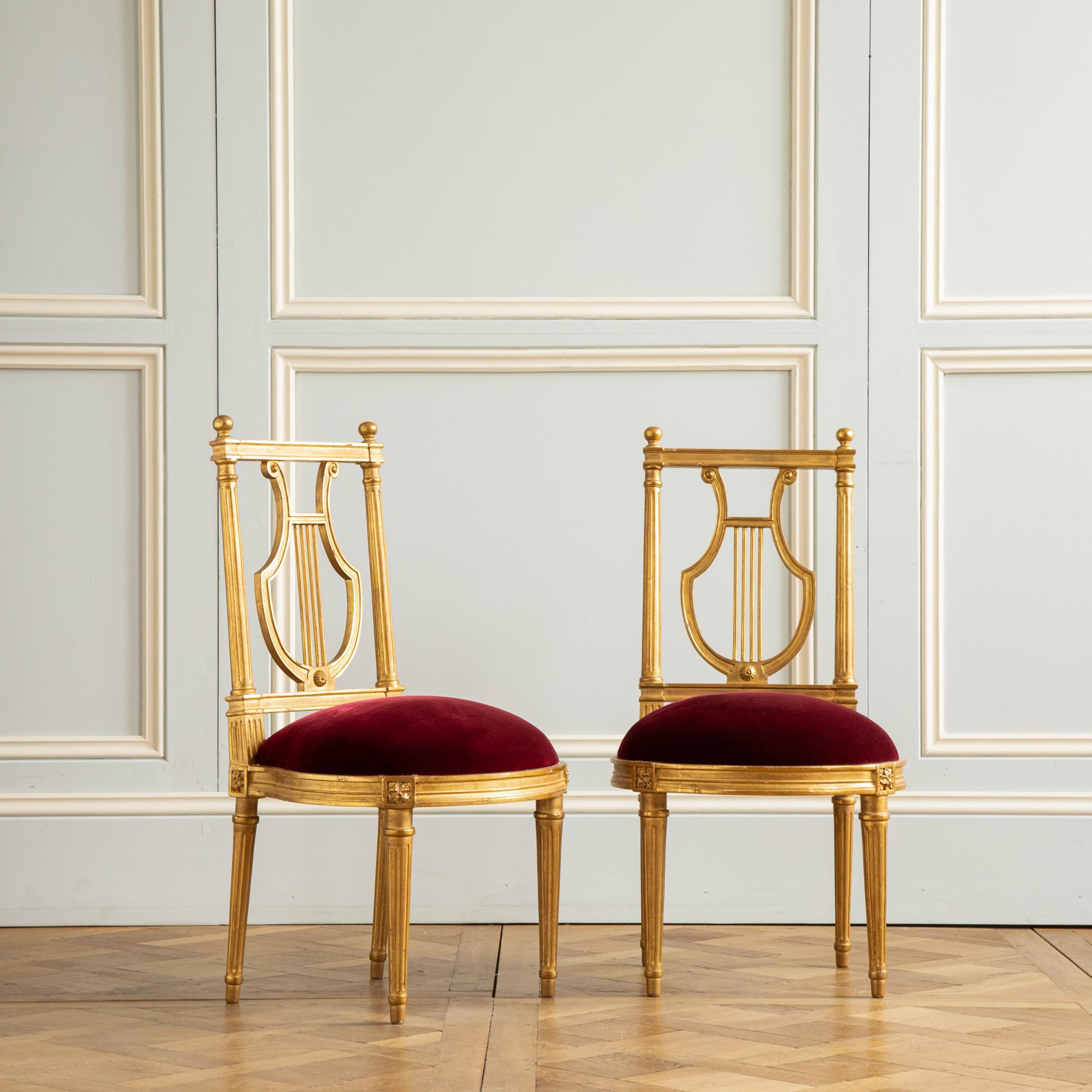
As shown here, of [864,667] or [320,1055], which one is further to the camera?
[864,667]

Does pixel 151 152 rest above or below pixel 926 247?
above

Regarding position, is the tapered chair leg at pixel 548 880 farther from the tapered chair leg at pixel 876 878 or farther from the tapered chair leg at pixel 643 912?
the tapered chair leg at pixel 876 878

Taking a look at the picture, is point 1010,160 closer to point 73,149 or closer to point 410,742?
point 410,742

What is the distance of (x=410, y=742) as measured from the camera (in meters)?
2.04

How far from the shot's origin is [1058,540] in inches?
114

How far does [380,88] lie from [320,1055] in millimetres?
1996

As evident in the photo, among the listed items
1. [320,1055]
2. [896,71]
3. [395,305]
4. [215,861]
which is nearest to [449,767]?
[320,1055]

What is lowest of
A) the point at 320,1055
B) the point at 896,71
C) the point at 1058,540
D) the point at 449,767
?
the point at 320,1055

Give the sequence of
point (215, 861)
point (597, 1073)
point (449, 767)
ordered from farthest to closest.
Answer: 1. point (215, 861)
2. point (449, 767)
3. point (597, 1073)

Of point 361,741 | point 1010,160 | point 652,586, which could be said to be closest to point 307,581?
point 361,741

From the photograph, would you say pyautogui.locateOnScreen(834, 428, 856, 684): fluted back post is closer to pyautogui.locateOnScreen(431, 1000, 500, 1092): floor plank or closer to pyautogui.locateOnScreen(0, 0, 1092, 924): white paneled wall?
pyautogui.locateOnScreen(0, 0, 1092, 924): white paneled wall

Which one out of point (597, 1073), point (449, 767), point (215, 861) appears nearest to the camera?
point (597, 1073)

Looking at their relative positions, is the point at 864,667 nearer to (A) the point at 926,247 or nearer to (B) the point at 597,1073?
(A) the point at 926,247

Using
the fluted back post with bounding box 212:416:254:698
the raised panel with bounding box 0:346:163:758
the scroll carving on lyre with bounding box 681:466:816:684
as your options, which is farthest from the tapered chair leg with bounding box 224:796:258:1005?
the scroll carving on lyre with bounding box 681:466:816:684
